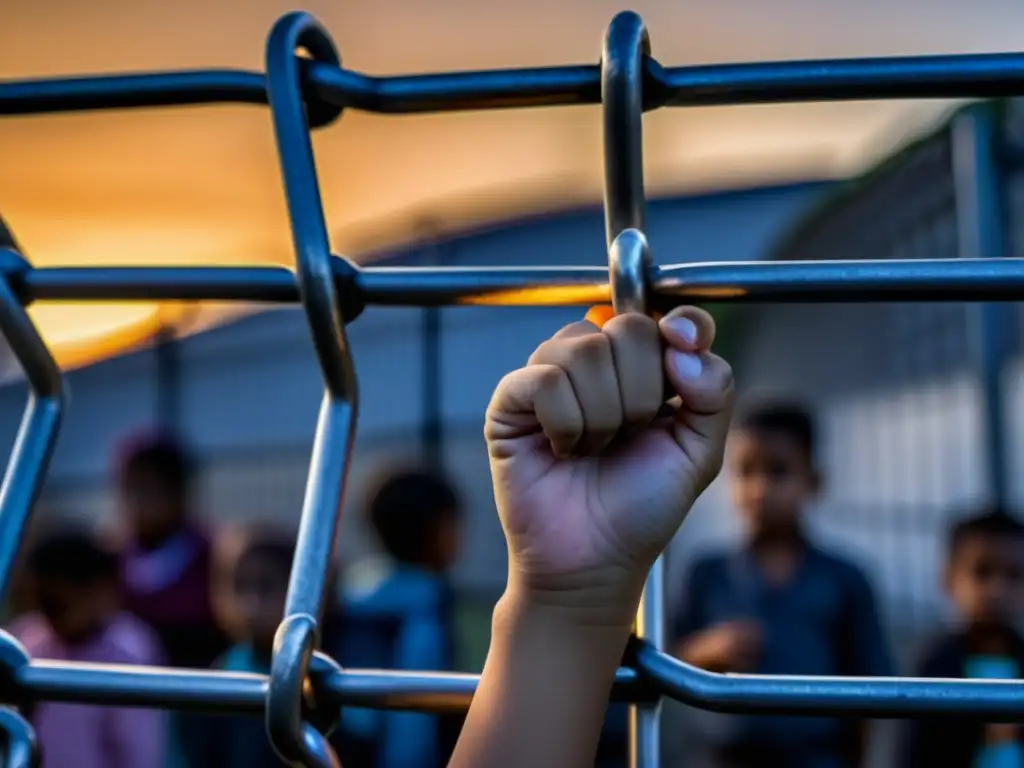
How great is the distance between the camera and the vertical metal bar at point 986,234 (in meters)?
2.18

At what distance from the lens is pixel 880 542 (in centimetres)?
396

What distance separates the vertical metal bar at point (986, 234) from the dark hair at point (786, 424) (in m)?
0.39

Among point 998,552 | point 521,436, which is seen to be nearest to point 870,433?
point 998,552

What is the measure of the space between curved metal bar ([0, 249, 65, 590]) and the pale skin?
8.0 inches

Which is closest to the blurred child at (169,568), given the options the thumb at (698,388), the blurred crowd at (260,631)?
the blurred crowd at (260,631)

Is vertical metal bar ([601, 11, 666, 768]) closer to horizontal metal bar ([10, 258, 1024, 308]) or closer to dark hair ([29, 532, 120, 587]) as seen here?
horizontal metal bar ([10, 258, 1024, 308])

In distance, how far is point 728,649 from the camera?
5.24 ft

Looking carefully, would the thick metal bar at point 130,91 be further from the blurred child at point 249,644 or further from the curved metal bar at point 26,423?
the blurred child at point 249,644

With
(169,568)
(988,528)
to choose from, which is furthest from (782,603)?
(169,568)

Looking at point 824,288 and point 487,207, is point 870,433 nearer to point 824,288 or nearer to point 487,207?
point 487,207

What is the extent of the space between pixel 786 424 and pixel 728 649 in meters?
0.62

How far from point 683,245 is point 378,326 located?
1.34 m

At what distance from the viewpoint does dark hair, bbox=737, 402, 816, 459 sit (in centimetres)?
212

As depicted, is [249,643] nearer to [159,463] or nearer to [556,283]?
[159,463]
